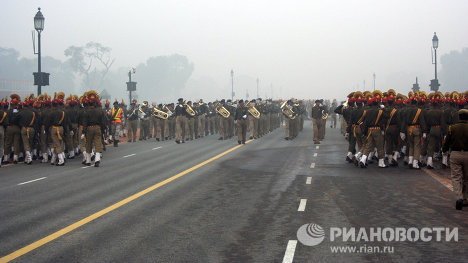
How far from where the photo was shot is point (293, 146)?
27234 mm

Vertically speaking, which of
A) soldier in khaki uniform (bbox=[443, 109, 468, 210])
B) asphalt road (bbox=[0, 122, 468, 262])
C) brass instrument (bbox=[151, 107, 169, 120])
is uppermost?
brass instrument (bbox=[151, 107, 169, 120])

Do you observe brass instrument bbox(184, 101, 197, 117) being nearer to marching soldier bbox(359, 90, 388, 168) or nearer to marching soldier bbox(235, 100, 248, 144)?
marching soldier bbox(235, 100, 248, 144)

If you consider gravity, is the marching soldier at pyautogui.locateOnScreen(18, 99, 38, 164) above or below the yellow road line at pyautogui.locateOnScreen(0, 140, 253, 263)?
above

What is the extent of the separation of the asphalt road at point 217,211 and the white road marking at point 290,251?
0.09ft

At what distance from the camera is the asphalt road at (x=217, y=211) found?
7645 mm

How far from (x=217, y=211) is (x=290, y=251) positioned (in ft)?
10.1

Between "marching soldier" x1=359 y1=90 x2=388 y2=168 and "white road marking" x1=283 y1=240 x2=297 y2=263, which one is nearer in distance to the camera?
"white road marking" x1=283 y1=240 x2=297 y2=263

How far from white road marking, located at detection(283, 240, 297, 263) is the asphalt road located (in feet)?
0.09

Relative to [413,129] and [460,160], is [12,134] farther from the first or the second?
[460,160]

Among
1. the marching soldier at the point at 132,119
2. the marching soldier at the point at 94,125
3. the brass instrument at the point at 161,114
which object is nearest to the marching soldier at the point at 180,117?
the marching soldier at the point at 132,119

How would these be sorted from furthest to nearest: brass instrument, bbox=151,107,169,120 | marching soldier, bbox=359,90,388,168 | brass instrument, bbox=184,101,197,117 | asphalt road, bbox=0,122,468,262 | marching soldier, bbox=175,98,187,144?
brass instrument, bbox=151,107,169,120, brass instrument, bbox=184,101,197,117, marching soldier, bbox=175,98,187,144, marching soldier, bbox=359,90,388,168, asphalt road, bbox=0,122,468,262

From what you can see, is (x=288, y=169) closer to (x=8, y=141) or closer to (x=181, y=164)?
(x=181, y=164)

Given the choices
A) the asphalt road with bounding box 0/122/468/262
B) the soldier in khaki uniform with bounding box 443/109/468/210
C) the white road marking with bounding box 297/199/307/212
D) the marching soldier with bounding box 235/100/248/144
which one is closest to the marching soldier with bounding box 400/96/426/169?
the asphalt road with bounding box 0/122/468/262

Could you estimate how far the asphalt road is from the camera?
301 inches
